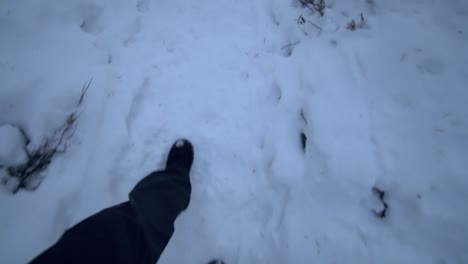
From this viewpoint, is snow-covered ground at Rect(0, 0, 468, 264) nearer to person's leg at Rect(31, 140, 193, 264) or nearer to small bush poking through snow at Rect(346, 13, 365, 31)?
small bush poking through snow at Rect(346, 13, 365, 31)

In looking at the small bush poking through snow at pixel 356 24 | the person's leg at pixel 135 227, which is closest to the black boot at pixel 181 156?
the person's leg at pixel 135 227

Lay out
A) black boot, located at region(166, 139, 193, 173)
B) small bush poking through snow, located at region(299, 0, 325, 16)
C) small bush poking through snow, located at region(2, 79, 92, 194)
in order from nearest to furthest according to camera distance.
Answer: small bush poking through snow, located at region(2, 79, 92, 194) → black boot, located at region(166, 139, 193, 173) → small bush poking through snow, located at region(299, 0, 325, 16)

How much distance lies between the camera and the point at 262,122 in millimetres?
2002

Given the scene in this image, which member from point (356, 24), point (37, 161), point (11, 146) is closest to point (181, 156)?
point (37, 161)

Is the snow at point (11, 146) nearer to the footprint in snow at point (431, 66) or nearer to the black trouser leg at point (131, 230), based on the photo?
the black trouser leg at point (131, 230)

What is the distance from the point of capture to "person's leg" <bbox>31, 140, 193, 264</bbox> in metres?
1.04

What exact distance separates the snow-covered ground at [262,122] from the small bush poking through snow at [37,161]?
5 cm

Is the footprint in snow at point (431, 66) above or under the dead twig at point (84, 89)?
above

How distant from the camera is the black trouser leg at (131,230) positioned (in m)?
1.04

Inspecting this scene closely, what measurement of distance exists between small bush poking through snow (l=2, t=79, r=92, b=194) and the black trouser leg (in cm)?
64

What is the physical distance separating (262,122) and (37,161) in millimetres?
1482

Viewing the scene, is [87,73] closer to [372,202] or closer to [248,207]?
[248,207]

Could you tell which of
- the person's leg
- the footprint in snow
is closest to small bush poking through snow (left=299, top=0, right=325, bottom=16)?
the footprint in snow

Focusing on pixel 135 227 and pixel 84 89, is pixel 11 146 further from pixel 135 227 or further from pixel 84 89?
pixel 135 227
